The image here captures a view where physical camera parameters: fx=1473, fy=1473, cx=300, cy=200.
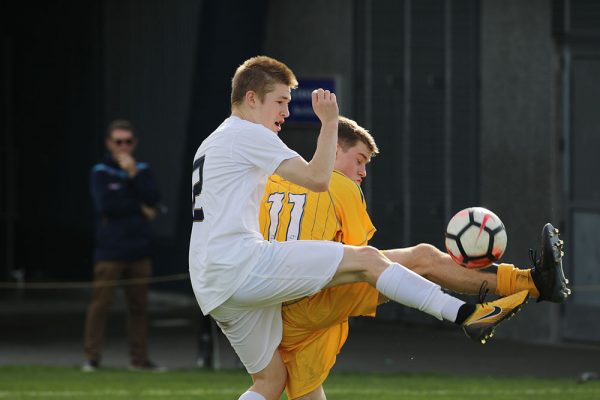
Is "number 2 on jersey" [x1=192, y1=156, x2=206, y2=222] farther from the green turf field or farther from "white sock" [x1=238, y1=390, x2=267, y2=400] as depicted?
the green turf field

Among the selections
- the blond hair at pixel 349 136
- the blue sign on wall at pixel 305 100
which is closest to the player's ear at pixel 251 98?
the blond hair at pixel 349 136

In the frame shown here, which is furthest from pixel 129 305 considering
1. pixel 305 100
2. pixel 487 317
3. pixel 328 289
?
pixel 487 317

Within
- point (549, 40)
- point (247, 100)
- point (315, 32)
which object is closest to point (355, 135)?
point (247, 100)

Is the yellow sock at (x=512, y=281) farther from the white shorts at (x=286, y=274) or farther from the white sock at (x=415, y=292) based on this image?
the white shorts at (x=286, y=274)

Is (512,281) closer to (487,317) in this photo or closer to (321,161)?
(487,317)

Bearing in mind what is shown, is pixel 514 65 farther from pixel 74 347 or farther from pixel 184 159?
pixel 74 347

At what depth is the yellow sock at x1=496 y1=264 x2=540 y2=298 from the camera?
8.71m

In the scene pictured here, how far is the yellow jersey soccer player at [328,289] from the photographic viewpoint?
878cm

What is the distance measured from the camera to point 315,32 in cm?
1845

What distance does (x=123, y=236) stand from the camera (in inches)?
561

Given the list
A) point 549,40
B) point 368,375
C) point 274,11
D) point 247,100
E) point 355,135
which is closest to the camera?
point 247,100

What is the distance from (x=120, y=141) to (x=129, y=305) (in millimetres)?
1607

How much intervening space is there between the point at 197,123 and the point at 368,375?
5347 millimetres

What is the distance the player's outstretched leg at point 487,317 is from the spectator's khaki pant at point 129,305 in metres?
6.37
